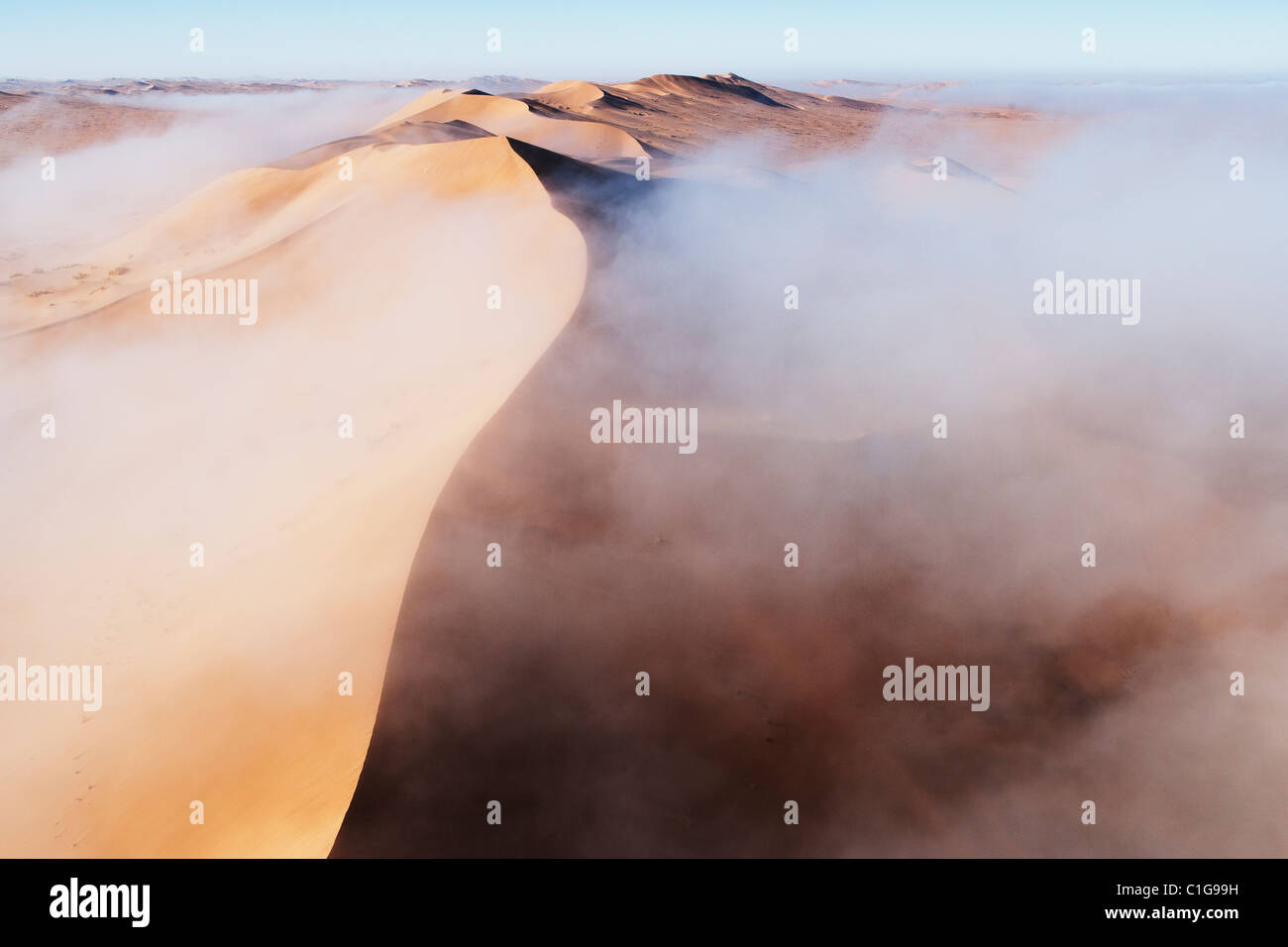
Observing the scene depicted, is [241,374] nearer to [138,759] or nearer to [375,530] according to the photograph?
[375,530]

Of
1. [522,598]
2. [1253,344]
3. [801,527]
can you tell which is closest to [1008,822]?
[801,527]

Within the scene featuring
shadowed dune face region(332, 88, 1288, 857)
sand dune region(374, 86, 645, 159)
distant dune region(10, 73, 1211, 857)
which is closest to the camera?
shadowed dune face region(332, 88, 1288, 857)

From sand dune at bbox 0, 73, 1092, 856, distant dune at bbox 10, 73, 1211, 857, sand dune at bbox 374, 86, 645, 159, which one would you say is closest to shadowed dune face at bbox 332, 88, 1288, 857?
distant dune at bbox 10, 73, 1211, 857

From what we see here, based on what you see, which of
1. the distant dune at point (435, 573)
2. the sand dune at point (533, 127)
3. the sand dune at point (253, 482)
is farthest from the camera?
the sand dune at point (533, 127)

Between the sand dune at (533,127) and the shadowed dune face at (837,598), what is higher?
the sand dune at (533,127)

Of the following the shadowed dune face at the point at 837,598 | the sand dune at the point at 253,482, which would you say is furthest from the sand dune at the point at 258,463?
the shadowed dune face at the point at 837,598

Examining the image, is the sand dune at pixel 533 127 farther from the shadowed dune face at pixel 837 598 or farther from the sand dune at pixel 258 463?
the shadowed dune face at pixel 837 598

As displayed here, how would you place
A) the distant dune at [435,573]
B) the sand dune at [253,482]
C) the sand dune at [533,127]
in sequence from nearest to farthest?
the distant dune at [435,573] → the sand dune at [253,482] → the sand dune at [533,127]

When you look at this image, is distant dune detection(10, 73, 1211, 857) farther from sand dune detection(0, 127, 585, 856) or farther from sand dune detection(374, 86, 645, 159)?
sand dune detection(374, 86, 645, 159)

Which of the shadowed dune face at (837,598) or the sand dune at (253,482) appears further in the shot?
the sand dune at (253,482)
